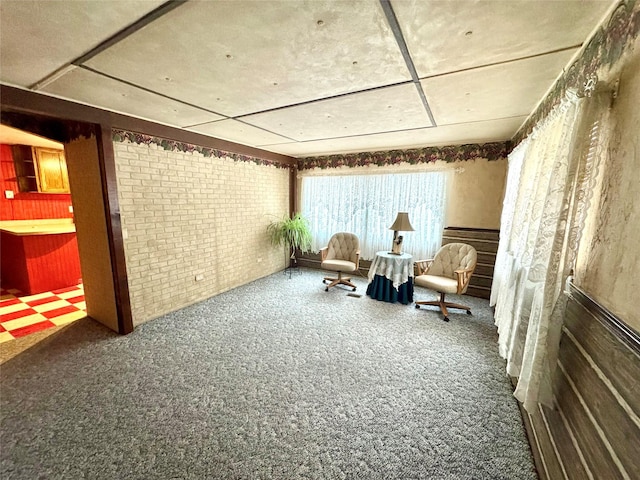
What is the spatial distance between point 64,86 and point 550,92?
359cm

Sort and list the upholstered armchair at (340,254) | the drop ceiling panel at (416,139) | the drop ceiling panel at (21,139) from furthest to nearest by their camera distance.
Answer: the upholstered armchair at (340,254), the drop ceiling panel at (21,139), the drop ceiling panel at (416,139)

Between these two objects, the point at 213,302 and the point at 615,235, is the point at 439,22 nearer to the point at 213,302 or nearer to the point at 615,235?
the point at 615,235

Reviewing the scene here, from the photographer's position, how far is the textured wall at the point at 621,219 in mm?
854

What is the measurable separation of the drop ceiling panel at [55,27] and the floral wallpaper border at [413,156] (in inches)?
143

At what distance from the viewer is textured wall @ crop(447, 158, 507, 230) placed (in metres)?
3.57

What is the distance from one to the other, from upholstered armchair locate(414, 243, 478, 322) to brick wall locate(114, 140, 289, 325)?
2.73m

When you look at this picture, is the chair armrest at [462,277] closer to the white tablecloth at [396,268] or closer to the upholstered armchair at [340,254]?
the white tablecloth at [396,268]

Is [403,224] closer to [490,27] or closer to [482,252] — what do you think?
[482,252]

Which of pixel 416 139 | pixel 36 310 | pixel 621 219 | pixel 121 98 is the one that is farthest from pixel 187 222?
pixel 621 219

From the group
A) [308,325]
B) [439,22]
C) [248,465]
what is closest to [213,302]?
[308,325]

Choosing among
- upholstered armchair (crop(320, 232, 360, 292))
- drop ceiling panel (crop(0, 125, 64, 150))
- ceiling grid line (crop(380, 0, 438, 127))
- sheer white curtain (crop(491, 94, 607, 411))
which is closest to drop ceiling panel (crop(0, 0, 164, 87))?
ceiling grid line (crop(380, 0, 438, 127))

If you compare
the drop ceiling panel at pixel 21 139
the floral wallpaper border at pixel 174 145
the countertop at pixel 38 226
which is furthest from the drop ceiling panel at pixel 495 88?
the countertop at pixel 38 226

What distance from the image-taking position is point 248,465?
135 centimetres

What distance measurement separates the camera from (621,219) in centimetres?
93
